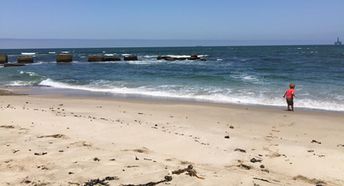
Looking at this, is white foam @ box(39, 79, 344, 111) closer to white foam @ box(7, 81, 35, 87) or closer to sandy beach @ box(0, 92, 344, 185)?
sandy beach @ box(0, 92, 344, 185)

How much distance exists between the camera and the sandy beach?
518cm

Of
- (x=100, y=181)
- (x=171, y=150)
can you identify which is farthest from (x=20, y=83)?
(x=100, y=181)

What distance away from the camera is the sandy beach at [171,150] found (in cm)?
518

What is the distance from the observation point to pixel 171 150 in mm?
7125

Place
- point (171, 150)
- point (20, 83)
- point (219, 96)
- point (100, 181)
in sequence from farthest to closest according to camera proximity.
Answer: point (20, 83)
point (219, 96)
point (171, 150)
point (100, 181)

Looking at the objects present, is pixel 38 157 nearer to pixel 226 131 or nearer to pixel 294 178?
pixel 294 178

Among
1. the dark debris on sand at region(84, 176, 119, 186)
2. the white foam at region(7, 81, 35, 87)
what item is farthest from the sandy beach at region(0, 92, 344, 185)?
the white foam at region(7, 81, 35, 87)

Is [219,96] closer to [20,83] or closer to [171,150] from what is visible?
[171,150]

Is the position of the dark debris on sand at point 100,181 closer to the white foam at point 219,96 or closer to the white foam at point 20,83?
the white foam at point 219,96

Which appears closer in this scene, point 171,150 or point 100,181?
point 100,181

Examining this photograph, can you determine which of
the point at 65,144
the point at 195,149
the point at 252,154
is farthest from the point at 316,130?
the point at 65,144

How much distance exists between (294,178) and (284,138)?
11.4 feet

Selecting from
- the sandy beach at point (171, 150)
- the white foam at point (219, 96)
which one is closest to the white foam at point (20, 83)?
the white foam at point (219, 96)

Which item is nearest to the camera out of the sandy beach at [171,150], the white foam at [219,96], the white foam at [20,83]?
the sandy beach at [171,150]
